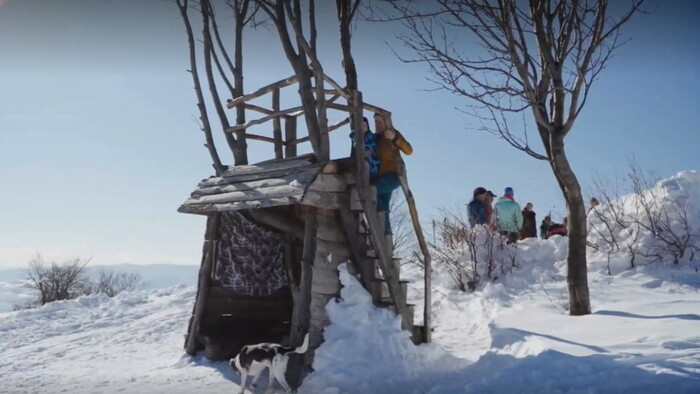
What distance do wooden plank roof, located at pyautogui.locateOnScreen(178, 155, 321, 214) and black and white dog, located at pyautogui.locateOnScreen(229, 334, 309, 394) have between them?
5.62 feet

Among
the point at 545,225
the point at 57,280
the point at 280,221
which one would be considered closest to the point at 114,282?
the point at 57,280

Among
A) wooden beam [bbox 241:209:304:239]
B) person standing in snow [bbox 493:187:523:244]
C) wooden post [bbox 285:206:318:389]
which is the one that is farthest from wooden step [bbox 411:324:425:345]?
person standing in snow [bbox 493:187:523:244]

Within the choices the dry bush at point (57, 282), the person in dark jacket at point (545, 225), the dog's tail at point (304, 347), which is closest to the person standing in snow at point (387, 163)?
the dog's tail at point (304, 347)

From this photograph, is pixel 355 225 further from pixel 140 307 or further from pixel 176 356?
pixel 140 307

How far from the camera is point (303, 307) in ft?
22.3

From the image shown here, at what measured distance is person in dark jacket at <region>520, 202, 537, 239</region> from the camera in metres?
14.2

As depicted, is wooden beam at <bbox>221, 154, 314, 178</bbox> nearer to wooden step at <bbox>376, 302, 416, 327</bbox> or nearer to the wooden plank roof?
the wooden plank roof

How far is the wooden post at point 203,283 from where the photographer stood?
8.38m

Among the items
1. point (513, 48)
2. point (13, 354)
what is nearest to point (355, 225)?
point (513, 48)

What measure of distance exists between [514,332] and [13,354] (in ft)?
26.7

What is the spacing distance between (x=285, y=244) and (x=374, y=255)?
64.2 inches

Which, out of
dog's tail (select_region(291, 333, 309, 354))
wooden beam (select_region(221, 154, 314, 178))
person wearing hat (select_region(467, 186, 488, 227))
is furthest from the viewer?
person wearing hat (select_region(467, 186, 488, 227))

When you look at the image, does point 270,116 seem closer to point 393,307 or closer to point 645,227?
Result: point 393,307

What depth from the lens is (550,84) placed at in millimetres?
8016
